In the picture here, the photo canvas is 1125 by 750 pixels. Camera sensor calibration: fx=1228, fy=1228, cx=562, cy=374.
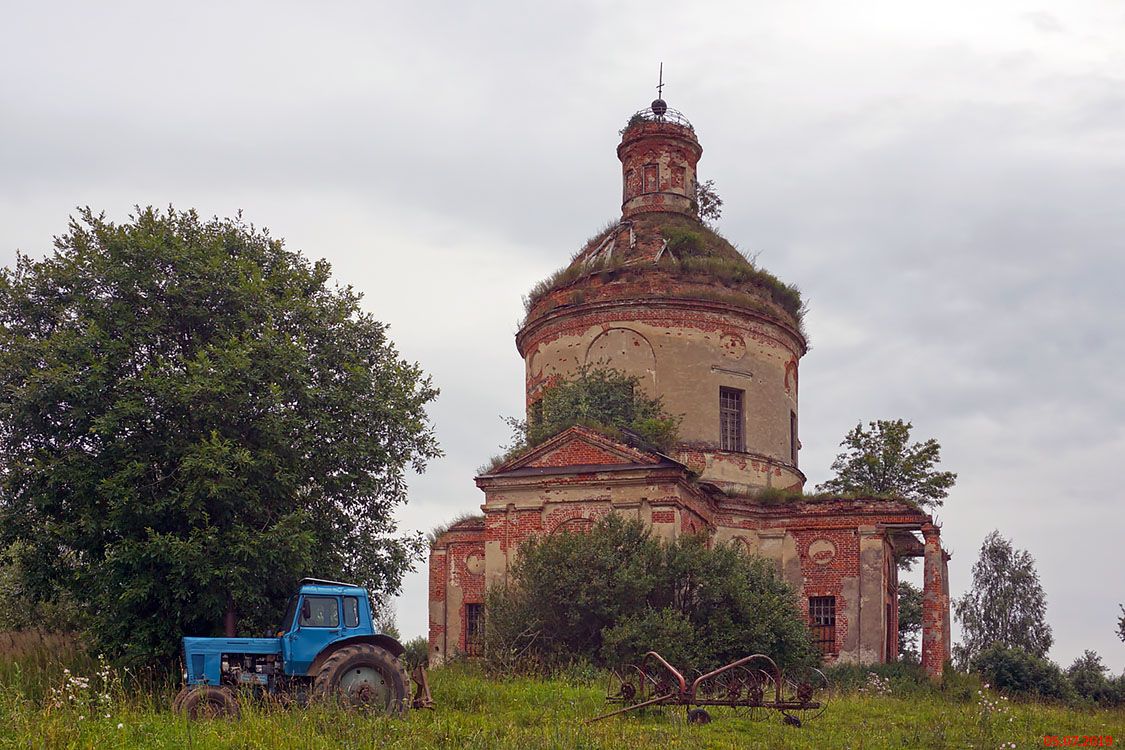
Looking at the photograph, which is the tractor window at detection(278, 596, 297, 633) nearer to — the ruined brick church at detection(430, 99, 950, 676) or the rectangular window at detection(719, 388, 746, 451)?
the ruined brick church at detection(430, 99, 950, 676)

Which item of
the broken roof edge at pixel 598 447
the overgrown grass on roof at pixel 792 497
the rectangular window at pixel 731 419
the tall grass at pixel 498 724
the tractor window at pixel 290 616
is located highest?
the rectangular window at pixel 731 419

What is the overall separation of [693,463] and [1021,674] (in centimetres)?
1050

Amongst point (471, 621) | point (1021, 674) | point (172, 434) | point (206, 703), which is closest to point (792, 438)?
point (1021, 674)

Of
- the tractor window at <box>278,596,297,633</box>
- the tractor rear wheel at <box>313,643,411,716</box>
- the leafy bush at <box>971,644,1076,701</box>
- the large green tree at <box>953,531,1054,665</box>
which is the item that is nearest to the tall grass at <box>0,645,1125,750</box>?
the tractor rear wheel at <box>313,643,411,716</box>

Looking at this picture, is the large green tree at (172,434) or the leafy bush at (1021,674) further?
the leafy bush at (1021,674)

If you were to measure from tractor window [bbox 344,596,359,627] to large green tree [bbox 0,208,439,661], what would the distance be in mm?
2426

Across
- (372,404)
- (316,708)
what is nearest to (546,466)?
(372,404)

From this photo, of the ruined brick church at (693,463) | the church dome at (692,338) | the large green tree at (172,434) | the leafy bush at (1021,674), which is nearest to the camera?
the large green tree at (172,434)

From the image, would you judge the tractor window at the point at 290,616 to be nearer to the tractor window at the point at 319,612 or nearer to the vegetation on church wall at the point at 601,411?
the tractor window at the point at 319,612

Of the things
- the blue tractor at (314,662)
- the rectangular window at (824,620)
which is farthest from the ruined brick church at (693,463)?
the blue tractor at (314,662)

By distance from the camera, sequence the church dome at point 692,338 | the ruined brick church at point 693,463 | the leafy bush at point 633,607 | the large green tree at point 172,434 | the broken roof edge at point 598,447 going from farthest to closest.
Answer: the church dome at point 692,338, the ruined brick church at point 693,463, the broken roof edge at point 598,447, the leafy bush at point 633,607, the large green tree at point 172,434

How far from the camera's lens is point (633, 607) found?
21625 mm

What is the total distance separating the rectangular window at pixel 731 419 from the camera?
29.7m

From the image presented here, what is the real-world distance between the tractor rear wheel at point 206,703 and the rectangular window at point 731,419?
55.5ft
